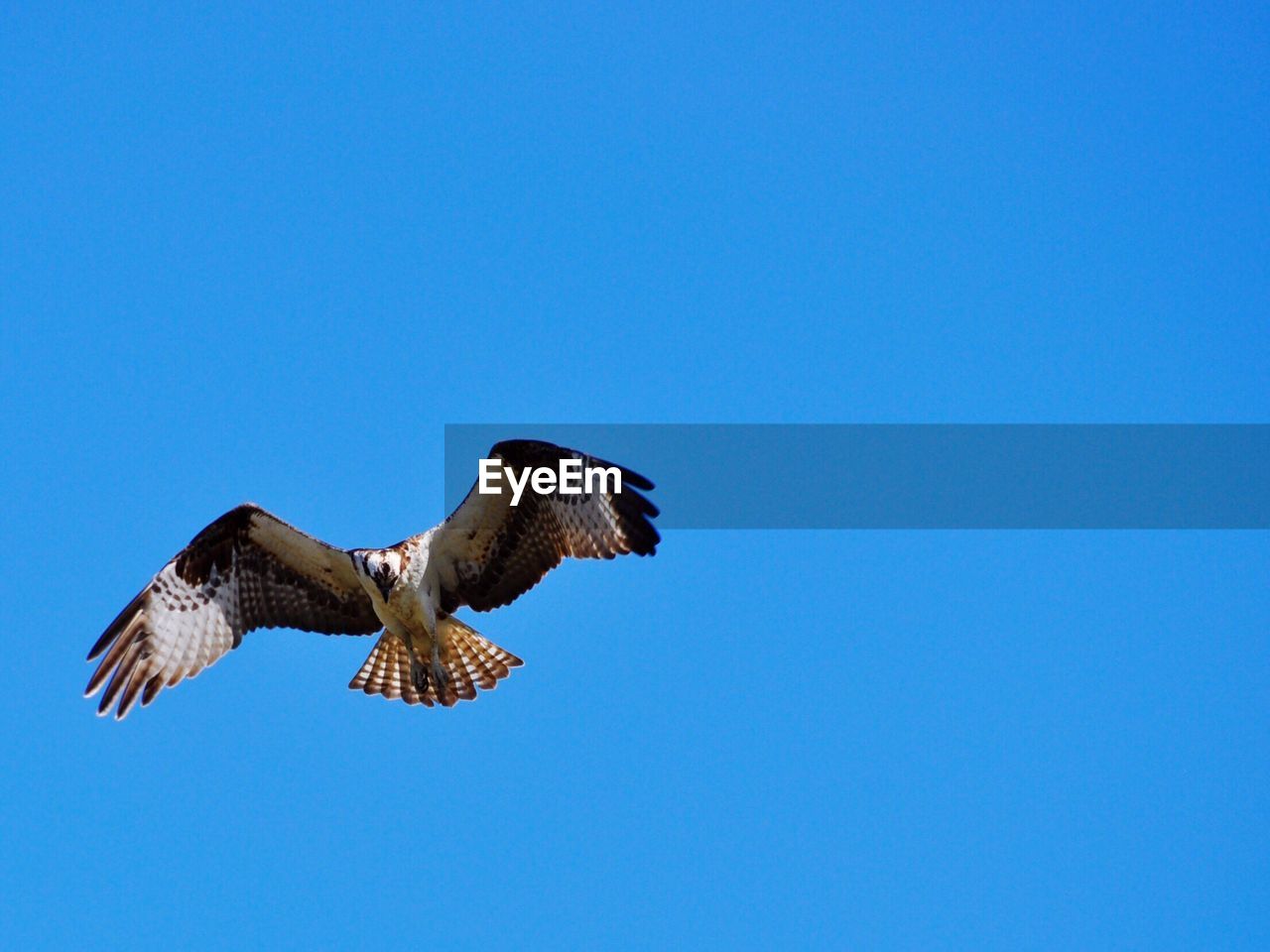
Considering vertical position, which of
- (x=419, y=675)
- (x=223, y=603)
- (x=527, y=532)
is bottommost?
(x=419, y=675)

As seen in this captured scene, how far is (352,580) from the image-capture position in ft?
41.5

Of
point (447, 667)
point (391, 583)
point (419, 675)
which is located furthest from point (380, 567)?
point (447, 667)

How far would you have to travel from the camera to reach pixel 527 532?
12266 millimetres

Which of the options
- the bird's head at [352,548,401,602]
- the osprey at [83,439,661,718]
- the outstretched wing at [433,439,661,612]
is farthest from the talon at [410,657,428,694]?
the bird's head at [352,548,401,602]

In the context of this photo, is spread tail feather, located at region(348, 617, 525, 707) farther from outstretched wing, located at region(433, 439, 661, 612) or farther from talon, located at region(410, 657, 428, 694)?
outstretched wing, located at region(433, 439, 661, 612)

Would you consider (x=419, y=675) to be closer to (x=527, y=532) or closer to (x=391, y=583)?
(x=391, y=583)

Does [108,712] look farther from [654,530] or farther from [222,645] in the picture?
[654,530]

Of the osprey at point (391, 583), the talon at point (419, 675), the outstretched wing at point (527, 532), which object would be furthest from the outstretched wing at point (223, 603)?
the outstretched wing at point (527, 532)

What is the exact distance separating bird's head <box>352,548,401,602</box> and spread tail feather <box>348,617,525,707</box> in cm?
76

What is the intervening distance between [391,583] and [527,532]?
963mm

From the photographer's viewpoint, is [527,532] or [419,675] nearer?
[527,532]

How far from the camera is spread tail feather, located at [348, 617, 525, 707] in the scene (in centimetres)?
1288

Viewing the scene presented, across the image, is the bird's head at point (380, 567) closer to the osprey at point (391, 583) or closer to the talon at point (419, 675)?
the osprey at point (391, 583)

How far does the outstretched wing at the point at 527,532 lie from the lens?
1172 centimetres
